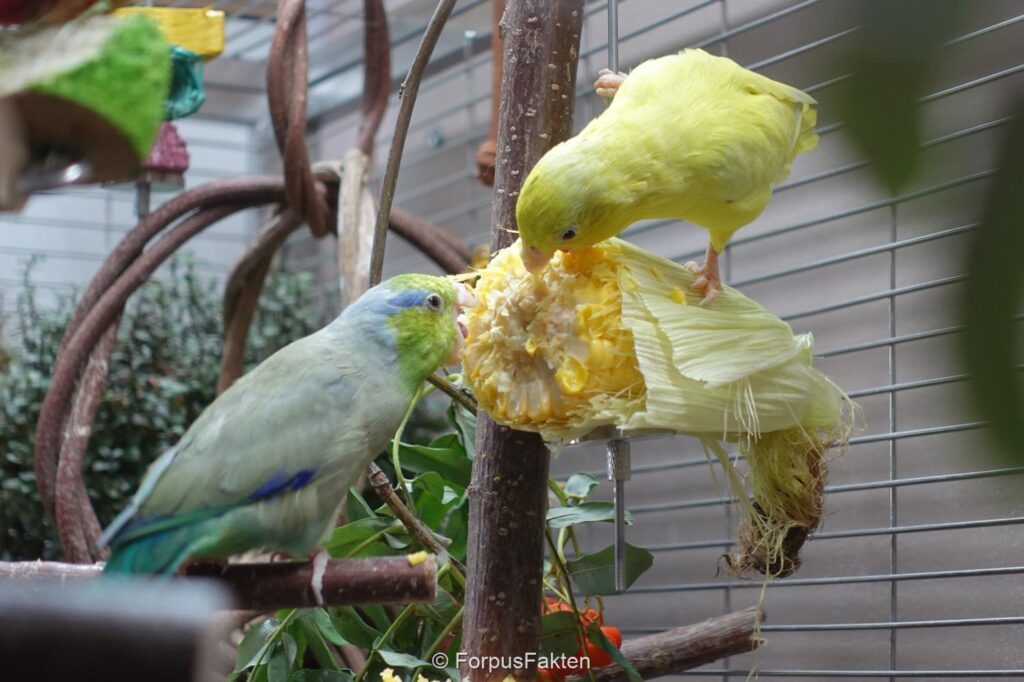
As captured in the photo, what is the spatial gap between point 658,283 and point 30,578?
1.56 ft

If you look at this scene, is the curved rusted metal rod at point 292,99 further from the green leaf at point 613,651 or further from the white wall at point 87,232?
the white wall at point 87,232

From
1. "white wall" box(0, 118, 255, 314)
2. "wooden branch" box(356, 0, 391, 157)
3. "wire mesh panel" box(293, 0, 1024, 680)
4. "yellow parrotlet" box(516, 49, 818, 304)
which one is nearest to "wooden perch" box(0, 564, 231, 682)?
"wire mesh panel" box(293, 0, 1024, 680)

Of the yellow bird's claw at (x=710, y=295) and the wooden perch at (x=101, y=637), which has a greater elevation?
the yellow bird's claw at (x=710, y=295)

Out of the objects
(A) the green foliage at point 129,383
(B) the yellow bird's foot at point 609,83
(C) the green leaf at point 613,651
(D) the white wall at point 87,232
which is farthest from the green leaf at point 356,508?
(D) the white wall at point 87,232

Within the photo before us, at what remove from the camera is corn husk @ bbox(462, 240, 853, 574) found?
709 mm

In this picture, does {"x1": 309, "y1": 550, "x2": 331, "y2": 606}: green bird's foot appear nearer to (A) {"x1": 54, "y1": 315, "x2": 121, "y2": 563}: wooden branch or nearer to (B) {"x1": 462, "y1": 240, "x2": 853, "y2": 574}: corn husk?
(B) {"x1": 462, "y1": 240, "x2": 853, "y2": 574}: corn husk

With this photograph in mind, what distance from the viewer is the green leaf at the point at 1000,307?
0.44 ft

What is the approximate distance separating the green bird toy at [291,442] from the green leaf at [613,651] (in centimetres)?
30

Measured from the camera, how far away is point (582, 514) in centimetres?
96

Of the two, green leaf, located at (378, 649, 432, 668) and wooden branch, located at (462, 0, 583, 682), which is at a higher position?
wooden branch, located at (462, 0, 583, 682)

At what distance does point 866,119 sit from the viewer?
138 mm

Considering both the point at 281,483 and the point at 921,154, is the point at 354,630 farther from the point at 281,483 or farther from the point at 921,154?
the point at 921,154

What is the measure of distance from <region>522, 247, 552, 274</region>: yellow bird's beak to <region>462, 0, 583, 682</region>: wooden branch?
0.11 meters

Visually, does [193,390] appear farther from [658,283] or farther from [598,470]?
[658,283]
